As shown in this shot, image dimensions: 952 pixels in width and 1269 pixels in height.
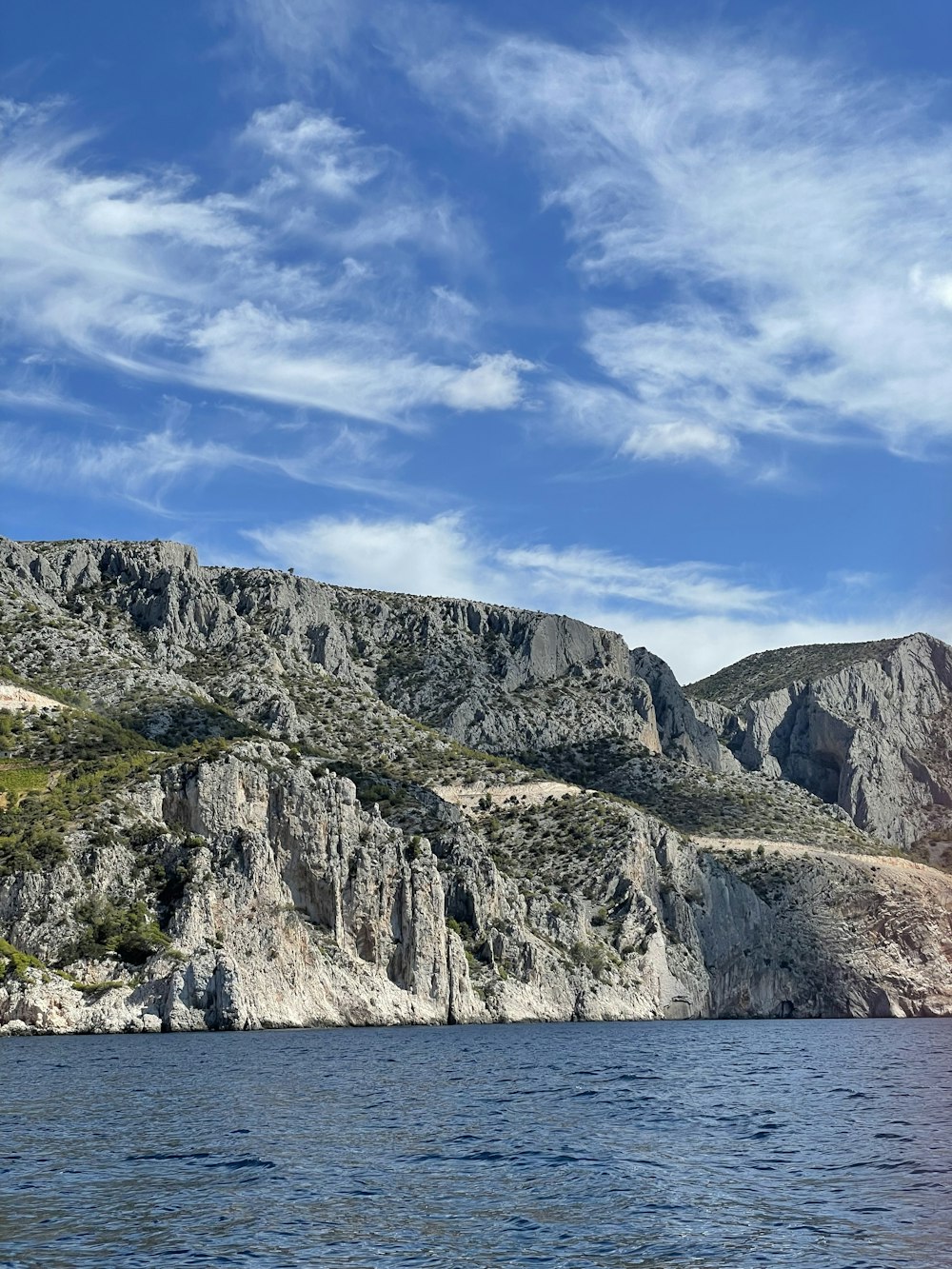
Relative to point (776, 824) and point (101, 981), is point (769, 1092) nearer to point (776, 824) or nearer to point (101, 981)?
point (101, 981)

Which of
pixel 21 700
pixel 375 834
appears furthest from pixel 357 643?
pixel 375 834

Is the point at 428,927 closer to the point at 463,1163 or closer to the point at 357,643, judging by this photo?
the point at 463,1163

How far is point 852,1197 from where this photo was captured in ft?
94.9

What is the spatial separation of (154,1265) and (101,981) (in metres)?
61.5

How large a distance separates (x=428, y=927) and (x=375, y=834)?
7.71m

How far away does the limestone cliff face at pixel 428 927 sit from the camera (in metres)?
84.2

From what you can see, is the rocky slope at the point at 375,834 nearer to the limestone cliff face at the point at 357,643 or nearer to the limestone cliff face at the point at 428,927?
the limestone cliff face at the point at 428,927

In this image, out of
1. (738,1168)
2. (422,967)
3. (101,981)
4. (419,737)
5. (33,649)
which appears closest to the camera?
(738,1168)

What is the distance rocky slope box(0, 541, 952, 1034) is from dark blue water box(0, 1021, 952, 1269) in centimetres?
2152

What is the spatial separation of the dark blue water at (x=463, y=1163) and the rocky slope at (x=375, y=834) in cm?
2152

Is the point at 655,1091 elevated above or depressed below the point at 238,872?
below

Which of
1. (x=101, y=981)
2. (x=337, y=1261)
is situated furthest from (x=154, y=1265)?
(x=101, y=981)

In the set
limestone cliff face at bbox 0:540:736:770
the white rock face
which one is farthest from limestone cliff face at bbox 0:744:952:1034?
limestone cliff face at bbox 0:540:736:770

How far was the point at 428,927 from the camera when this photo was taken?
103m
